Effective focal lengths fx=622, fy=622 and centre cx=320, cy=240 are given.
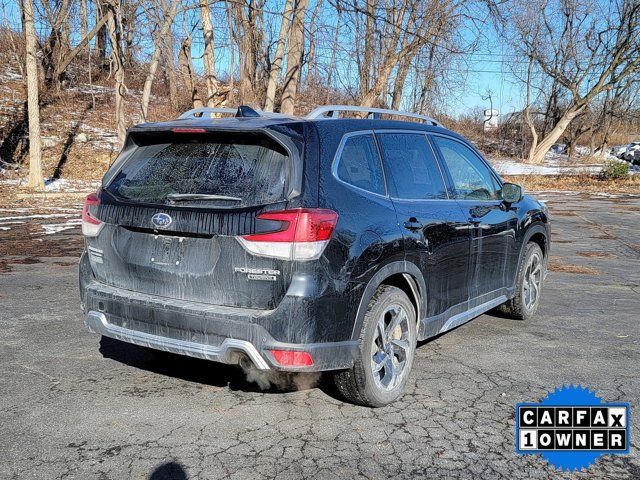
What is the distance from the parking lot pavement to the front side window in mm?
1298

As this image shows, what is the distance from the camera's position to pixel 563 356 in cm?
504

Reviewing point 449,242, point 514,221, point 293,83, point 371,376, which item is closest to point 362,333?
point 371,376

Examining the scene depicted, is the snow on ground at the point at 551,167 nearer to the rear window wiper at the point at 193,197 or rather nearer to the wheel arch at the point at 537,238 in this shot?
the wheel arch at the point at 537,238

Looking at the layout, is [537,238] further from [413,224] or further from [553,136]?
[553,136]

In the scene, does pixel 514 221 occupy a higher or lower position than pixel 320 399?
higher

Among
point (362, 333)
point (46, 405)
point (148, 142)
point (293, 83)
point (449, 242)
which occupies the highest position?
point (293, 83)

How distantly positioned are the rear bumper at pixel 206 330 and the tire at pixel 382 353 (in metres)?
0.16

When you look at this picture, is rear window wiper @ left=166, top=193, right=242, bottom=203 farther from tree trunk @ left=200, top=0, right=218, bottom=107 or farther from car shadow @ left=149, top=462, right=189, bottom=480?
tree trunk @ left=200, top=0, right=218, bottom=107

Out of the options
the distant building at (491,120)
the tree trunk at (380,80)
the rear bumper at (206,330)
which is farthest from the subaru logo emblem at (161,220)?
the distant building at (491,120)

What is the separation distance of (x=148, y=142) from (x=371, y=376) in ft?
6.93

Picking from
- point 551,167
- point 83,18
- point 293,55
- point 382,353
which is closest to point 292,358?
point 382,353

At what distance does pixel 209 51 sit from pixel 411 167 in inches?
612

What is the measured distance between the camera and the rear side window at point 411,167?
14.0ft

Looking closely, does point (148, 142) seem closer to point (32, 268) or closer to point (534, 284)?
point (534, 284)
